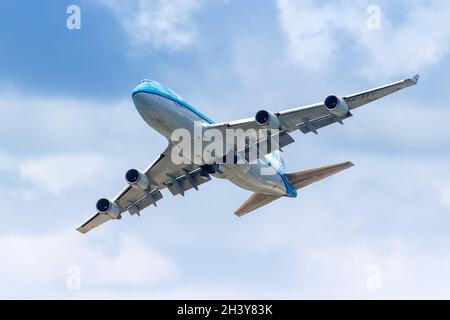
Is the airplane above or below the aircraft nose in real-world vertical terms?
below

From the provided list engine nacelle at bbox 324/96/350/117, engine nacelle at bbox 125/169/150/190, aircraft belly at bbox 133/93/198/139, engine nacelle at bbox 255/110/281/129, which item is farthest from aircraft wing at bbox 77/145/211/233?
engine nacelle at bbox 324/96/350/117

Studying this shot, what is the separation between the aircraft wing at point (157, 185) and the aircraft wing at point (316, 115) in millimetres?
6210

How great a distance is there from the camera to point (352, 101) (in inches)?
1799

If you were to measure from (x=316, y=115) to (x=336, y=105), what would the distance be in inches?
97.1

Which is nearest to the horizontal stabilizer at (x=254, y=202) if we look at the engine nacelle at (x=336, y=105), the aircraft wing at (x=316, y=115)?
the aircraft wing at (x=316, y=115)

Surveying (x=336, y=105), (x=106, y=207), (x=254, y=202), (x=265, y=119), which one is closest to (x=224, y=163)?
→ (x=265, y=119)

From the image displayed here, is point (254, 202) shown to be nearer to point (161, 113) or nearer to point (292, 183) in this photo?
point (292, 183)

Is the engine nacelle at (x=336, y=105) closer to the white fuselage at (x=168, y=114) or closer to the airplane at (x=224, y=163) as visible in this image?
the airplane at (x=224, y=163)

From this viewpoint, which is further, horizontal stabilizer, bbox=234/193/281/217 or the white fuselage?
horizontal stabilizer, bbox=234/193/281/217

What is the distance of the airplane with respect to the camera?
45.9 m

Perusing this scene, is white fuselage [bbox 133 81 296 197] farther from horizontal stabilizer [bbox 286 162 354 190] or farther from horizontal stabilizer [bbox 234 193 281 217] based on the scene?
horizontal stabilizer [bbox 286 162 354 190]
